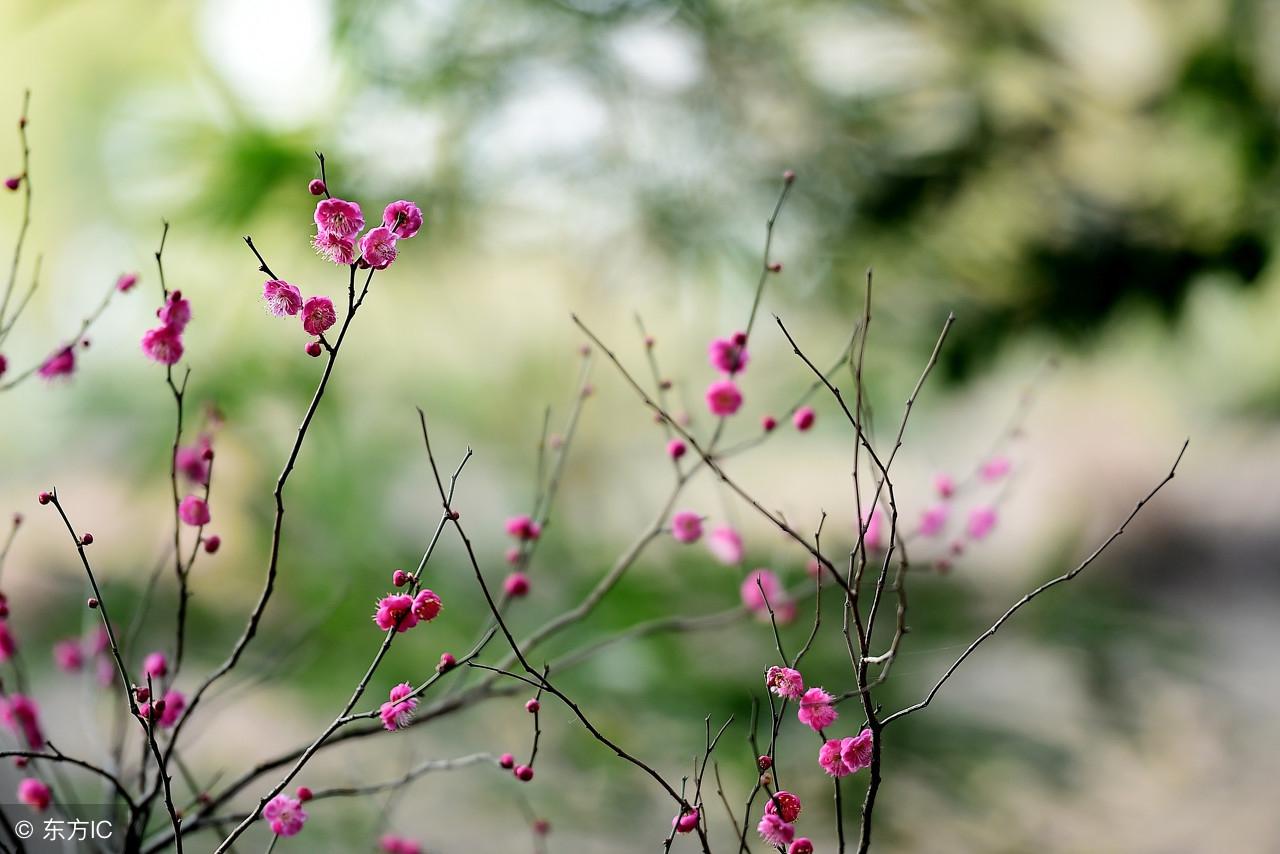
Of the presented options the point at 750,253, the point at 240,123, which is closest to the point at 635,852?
the point at 750,253

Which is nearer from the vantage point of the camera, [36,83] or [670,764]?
[670,764]

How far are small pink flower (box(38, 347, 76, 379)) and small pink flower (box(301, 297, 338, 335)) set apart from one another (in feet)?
0.52

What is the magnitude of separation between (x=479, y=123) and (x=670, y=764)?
0.84 metres

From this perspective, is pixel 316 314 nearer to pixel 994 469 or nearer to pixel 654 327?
pixel 994 469

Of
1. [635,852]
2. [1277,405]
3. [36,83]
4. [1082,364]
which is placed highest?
[36,83]

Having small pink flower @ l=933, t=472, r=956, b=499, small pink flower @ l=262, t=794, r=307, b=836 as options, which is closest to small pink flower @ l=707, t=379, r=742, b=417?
small pink flower @ l=933, t=472, r=956, b=499

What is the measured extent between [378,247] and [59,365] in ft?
0.65

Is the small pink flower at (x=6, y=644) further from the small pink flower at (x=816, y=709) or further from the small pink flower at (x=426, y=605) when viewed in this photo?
the small pink flower at (x=816, y=709)

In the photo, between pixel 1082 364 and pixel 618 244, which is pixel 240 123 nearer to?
pixel 618 244

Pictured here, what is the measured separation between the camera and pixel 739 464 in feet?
4.97

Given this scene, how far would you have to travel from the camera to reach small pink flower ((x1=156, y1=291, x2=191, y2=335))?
37 cm

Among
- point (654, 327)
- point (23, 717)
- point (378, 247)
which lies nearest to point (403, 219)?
point (378, 247)

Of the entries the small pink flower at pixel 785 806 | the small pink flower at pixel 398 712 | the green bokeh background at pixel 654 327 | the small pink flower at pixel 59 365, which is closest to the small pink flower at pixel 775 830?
the small pink flower at pixel 785 806

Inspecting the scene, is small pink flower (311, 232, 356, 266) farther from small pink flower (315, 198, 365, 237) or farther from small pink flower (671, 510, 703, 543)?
small pink flower (671, 510, 703, 543)
